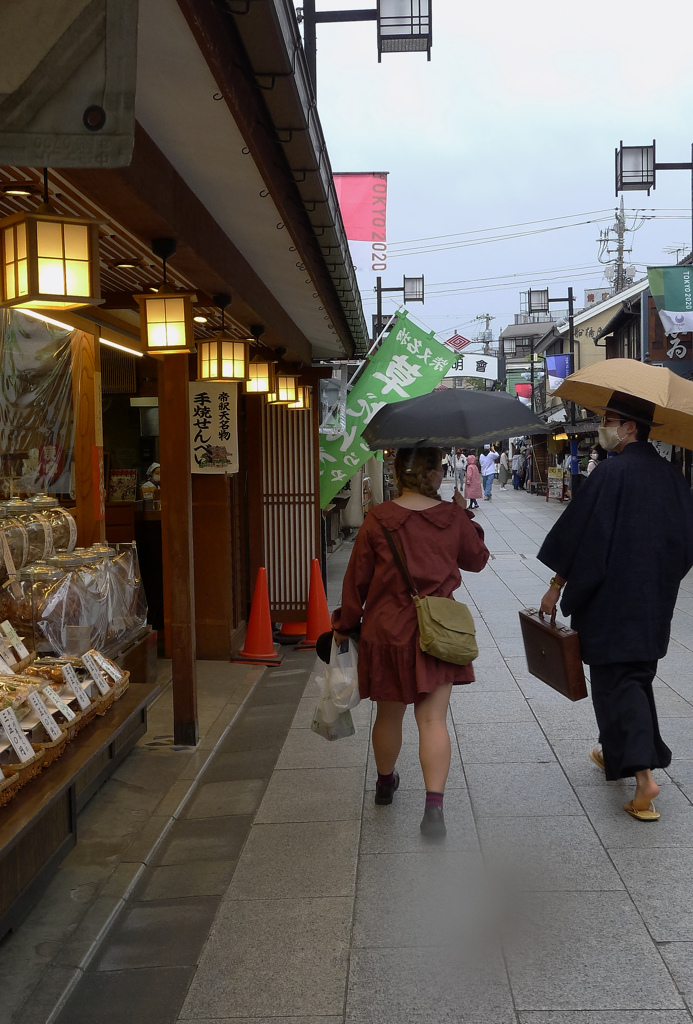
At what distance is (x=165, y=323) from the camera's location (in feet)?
Result: 17.0

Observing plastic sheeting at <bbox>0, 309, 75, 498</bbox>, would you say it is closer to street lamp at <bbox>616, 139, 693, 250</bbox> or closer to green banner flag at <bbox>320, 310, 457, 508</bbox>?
green banner flag at <bbox>320, 310, 457, 508</bbox>

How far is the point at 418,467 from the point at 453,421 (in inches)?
12.3

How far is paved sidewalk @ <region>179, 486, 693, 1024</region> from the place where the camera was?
10.3 ft

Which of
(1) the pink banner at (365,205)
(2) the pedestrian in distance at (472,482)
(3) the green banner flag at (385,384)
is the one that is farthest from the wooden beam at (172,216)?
(2) the pedestrian in distance at (472,482)

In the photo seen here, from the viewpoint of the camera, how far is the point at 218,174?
4.46 metres

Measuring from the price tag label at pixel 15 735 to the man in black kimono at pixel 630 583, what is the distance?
2847 mm

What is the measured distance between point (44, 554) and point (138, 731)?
5.13 feet

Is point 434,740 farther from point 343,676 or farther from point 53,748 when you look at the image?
point 53,748

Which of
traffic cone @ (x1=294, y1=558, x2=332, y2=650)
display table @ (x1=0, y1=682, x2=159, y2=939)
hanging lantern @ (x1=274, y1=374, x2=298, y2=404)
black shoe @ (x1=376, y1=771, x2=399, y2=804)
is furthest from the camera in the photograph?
traffic cone @ (x1=294, y1=558, x2=332, y2=650)

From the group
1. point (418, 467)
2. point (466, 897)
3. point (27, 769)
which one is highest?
point (418, 467)

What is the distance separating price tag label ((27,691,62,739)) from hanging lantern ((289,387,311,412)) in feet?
19.7

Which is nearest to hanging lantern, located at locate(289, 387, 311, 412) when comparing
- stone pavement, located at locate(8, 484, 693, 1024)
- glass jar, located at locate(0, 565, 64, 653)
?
glass jar, located at locate(0, 565, 64, 653)

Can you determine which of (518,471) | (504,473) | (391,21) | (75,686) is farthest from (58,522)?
(504,473)

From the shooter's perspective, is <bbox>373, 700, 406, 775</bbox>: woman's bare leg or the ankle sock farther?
<bbox>373, 700, 406, 775</bbox>: woman's bare leg
